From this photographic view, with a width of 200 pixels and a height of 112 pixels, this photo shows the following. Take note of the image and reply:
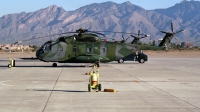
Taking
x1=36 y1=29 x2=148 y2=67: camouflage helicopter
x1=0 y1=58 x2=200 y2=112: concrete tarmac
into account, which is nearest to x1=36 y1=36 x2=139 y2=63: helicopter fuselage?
x1=36 y1=29 x2=148 y2=67: camouflage helicopter

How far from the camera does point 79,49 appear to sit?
1529 inches

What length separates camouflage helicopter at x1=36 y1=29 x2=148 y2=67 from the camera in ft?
125

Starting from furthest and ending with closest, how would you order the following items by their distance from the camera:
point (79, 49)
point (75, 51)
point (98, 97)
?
point (79, 49) → point (75, 51) → point (98, 97)

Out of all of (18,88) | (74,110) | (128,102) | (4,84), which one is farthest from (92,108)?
(4,84)

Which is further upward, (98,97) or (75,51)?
(75,51)

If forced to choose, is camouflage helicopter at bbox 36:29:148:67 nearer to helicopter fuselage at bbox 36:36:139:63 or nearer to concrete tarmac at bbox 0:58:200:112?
helicopter fuselage at bbox 36:36:139:63

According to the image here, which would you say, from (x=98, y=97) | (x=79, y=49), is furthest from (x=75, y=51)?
(x=98, y=97)

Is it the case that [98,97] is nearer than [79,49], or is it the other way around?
[98,97]

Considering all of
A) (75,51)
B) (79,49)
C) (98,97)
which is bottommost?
(98,97)

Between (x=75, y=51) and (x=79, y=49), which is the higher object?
(x=79, y=49)

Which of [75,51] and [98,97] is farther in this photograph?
[75,51]

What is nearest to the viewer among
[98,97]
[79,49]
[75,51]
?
[98,97]

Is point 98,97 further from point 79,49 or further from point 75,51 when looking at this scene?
point 79,49

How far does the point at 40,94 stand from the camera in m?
18.5
